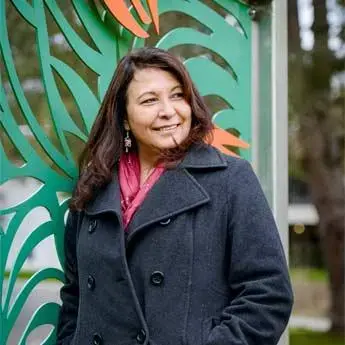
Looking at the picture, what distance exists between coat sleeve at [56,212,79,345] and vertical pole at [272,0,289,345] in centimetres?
120

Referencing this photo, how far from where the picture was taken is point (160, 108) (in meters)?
1.91

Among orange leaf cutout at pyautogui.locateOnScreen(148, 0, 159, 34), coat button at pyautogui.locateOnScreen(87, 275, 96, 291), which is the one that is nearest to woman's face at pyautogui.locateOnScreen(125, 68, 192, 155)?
coat button at pyautogui.locateOnScreen(87, 275, 96, 291)

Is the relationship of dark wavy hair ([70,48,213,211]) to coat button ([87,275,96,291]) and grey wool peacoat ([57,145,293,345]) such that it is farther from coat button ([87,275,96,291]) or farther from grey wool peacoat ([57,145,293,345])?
coat button ([87,275,96,291])

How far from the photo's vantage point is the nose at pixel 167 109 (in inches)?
74.5

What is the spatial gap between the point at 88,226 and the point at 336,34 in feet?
19.8

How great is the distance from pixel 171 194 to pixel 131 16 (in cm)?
81

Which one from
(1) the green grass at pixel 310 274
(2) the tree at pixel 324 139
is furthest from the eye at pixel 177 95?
(1) the green grass at pixel 310 274

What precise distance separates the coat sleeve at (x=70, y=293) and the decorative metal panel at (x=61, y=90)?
0.37 feet

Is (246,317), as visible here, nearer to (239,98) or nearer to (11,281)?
(11,281)

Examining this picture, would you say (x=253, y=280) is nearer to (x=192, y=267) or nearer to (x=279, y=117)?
(x=192, y=267)

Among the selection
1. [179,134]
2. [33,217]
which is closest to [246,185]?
[179,134]

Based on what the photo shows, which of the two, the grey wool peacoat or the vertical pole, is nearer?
the grey wool peacoat

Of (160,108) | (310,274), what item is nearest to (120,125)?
(160,108)

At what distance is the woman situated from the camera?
177cm
